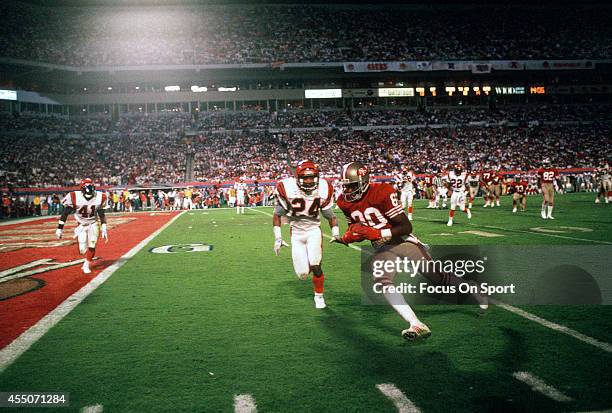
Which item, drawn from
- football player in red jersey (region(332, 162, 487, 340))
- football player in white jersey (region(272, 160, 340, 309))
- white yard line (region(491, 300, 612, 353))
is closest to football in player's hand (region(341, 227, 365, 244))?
football player in red jersey (region(332, 162, 487, 340))

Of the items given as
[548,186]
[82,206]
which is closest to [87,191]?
[82,206]

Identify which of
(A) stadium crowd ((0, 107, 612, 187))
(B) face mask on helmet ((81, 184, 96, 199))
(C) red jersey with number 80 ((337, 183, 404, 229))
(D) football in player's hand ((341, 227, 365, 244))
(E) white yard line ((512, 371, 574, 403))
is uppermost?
(A) stadium crowd ((0, 107, 612, 187))

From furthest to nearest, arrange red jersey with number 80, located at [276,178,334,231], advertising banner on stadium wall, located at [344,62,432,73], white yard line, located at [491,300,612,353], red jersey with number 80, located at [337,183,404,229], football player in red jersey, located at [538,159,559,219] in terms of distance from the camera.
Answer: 1. advertising banner on stadium wall, located at [344,62,432,73]
2. football player in red jersey, located at [538,159,559,219]
3. red jersey with number 80, located at [276,178,334,231]
4. red jersey with number 80, located at [337,183,404,229]
5. white yard line, located at [491,300,612,353]

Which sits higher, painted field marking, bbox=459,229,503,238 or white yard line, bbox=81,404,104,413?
painted field marking, bbox=459,229,503,238

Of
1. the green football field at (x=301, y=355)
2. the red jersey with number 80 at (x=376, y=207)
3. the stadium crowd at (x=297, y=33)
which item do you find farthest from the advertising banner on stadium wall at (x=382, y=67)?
the red jersey with number 80 at (x=376, y=207)

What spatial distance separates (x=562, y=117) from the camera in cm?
4753

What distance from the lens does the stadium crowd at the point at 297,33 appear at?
4438cm

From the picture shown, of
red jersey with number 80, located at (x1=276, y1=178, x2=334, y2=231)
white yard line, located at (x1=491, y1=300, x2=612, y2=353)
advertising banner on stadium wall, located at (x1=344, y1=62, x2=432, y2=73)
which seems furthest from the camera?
advertising banner on stadium wall, located at (x1=344, y1=62, x2=432, y2=73)

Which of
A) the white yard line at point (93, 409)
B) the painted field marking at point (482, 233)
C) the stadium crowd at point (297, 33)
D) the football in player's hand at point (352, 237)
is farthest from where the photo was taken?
the stadium crowd at point (297, 33)

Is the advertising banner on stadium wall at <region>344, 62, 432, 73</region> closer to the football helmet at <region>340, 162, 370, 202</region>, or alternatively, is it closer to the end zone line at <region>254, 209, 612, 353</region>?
the end zone line at <region>254, 209, 612, 353</region>

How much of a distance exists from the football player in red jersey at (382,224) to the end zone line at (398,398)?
41.6 inches

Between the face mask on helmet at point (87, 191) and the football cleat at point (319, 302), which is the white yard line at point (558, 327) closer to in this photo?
the football cleat at point (319, 302)

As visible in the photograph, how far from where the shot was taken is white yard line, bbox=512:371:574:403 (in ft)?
11.4

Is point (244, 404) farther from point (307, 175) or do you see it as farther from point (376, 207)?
point (307, 175)
